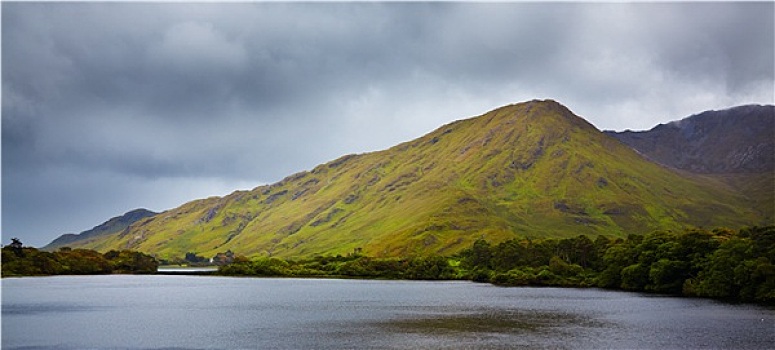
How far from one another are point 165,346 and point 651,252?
139371 millimetres

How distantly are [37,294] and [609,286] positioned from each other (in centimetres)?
15761

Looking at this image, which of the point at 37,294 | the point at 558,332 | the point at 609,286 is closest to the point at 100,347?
the point at 558,332

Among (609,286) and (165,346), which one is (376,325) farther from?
(609,286)

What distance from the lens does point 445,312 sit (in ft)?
385

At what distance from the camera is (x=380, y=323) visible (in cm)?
10056

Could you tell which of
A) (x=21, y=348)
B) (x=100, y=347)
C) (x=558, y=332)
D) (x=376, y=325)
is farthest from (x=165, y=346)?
(x=558, y=332)

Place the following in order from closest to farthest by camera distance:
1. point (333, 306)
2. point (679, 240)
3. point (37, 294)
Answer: point (333, 306) → point (37, 294) → point (679, 240)

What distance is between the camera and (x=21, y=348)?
73.1 meters

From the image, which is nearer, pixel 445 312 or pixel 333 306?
pixel 445 312

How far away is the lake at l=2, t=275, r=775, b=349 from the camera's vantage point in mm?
78938

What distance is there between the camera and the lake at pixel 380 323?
3108 inches

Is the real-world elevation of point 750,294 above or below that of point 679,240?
below

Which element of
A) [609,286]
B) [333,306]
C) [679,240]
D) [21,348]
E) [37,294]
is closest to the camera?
[21,348]

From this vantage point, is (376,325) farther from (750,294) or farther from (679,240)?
(679,240)
